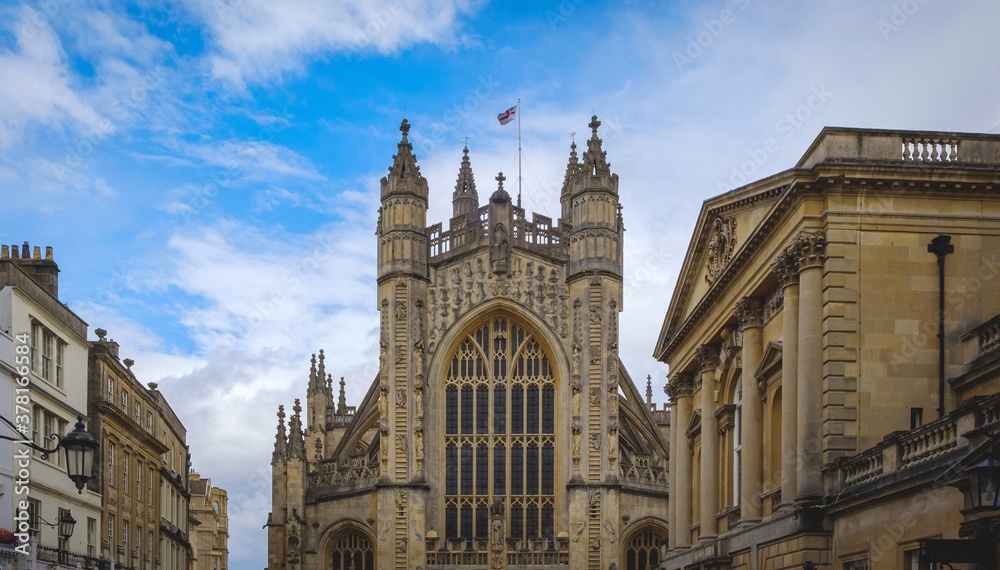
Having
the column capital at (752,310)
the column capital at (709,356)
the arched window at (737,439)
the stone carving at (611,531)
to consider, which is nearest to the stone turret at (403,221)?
the stone carving at (611,531)

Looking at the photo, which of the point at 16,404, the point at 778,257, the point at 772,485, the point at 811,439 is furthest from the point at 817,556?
the point at 16,404

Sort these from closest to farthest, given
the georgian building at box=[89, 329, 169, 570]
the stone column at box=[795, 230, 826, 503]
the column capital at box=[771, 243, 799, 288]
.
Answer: the stone column at box=[795, 230, 826, 503] → the column capital at box=[771, 243, 799, 288] → the georgian building at box=[89, 329, 169, 570]

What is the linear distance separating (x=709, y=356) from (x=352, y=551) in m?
22.8

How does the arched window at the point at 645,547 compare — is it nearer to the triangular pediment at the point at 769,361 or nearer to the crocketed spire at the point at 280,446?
the crocketed spire at the point at 280,446

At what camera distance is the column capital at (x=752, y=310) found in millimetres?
27891

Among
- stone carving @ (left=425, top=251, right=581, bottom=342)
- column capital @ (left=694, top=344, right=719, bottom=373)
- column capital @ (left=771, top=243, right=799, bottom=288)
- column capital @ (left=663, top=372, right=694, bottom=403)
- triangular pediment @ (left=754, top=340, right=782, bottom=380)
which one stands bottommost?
triangular pediment @ (left=754, top=340, right=782, bottom=380)

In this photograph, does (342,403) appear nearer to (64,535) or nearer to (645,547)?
(645,547)

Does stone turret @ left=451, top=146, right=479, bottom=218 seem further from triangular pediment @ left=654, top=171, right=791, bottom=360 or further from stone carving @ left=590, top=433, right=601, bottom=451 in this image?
triangular pediment @ left=654, top=171, right=791, bottom=360

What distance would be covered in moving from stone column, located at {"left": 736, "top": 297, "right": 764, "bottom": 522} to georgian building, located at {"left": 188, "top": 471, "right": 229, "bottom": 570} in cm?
6521

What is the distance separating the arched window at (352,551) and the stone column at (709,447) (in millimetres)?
20936

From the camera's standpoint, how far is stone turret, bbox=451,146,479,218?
7488cm

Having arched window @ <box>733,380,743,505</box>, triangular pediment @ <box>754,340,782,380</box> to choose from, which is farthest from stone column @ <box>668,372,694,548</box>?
triangular pediment @ <box>754,340,782,380</box>

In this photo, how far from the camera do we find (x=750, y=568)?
2725cm

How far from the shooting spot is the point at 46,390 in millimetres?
32812
